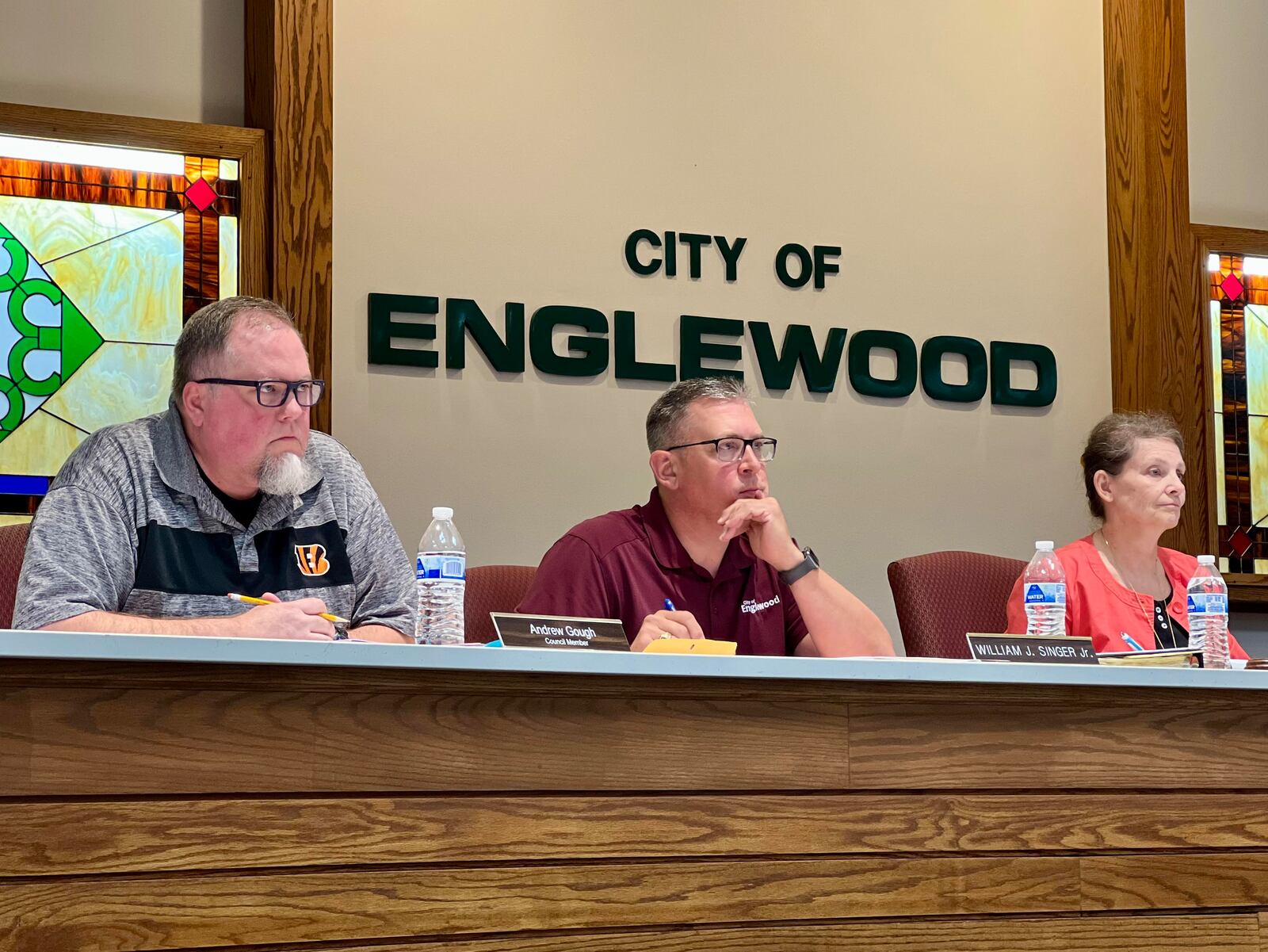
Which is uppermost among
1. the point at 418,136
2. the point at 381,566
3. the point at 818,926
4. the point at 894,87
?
the point at 894,87

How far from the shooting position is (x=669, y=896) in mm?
1735

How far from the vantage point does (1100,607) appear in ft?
10.6

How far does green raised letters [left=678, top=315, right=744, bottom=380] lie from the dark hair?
93 centimetres

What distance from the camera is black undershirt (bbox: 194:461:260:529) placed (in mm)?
2449

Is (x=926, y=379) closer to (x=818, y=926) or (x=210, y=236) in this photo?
(x=210, y=236)

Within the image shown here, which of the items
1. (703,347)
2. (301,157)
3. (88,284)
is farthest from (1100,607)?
(88,284)

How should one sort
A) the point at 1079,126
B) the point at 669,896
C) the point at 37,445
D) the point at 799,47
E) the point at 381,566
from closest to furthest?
the point at 669,896 < the point at 381,566 < the point at 37,445 < the point at 799,47 < the point at 1079,126

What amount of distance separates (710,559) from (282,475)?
0.84 meters

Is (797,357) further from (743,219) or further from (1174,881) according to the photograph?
(1174,881)

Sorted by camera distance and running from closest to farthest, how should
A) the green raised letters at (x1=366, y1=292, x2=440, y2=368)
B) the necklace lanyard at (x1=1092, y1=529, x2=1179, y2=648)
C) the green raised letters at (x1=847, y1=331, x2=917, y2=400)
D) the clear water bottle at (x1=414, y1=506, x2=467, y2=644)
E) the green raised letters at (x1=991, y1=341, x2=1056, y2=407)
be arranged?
the clear water bottle at (x1=414, y1=506, x2=467, y2=644)
the necklace lanyard at (x1=1092, y1=529, x2=1179, y2=648)
the green raised letters at (x1=366, y1=292, x2=440, y2=368)
the green raised letters at (x1=847, y1=331, x2=917, y2=400)
the green raised letters at (x1=991, y1=341, x2=1056, y2=407)

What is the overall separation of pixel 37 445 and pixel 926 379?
231 centimetres

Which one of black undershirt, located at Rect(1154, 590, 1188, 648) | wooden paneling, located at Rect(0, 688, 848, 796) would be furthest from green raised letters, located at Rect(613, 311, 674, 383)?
wooden paneling, located at Rect(0, 688, 848, 796)

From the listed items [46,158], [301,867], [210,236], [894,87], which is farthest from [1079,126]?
[301,867]

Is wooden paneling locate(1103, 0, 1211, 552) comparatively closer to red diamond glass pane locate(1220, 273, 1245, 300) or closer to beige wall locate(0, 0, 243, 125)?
red diamond glass pane locate(1220, 273, 1245, 300)
